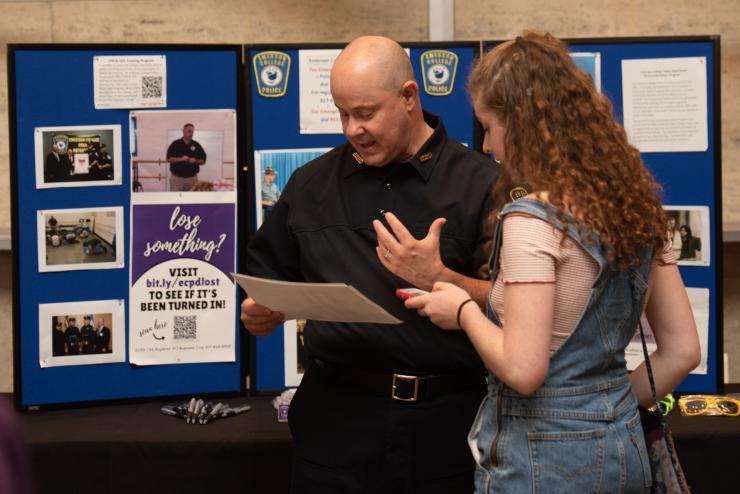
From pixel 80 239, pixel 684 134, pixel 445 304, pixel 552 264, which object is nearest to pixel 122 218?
pixel 80 239

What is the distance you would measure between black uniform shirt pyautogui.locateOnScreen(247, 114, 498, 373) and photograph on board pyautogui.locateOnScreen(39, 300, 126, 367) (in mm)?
1280

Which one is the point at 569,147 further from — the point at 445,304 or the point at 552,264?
the point at 445,304

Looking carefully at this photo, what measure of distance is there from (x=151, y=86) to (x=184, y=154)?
28cm

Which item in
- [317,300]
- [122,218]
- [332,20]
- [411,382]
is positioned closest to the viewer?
[317,300]

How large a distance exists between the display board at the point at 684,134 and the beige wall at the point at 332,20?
91cm

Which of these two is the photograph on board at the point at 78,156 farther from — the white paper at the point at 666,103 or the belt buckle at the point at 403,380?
the white paper at the point at 666,103

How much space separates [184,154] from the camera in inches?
136

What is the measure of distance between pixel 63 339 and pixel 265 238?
4.61ft

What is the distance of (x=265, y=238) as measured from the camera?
239 cm

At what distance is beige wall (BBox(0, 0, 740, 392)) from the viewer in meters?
4.36

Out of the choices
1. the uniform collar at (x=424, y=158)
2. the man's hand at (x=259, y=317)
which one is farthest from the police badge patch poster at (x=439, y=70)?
the man's hand at (x=259, y=317)

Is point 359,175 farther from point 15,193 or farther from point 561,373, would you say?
point 15,193

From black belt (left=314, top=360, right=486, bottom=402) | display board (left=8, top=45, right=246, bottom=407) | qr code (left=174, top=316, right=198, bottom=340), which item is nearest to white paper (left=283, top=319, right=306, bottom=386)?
display board (left=8, top=45, right=246, bottom=407)

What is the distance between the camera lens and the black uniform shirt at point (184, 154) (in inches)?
136
